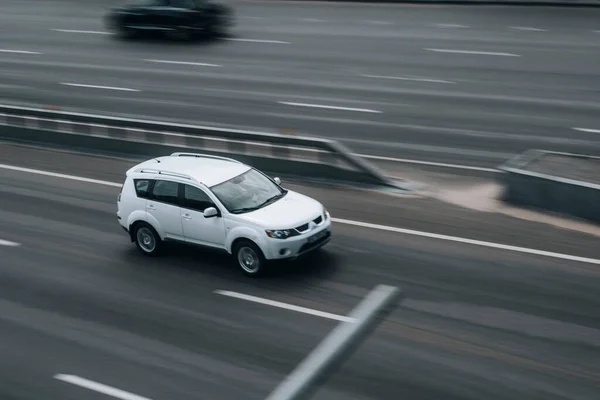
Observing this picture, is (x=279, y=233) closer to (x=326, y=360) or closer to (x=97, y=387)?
(x=97, y=387)

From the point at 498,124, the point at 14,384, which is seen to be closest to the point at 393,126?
the point at 498,124

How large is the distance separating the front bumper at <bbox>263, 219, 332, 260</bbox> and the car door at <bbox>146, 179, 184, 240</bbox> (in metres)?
1.78

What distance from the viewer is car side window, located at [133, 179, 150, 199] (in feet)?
46.0

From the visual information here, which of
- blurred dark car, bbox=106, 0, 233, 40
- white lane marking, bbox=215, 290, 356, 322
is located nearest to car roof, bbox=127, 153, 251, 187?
white lane marking, bbox=215, 290, 356, 322

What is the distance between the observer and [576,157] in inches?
646

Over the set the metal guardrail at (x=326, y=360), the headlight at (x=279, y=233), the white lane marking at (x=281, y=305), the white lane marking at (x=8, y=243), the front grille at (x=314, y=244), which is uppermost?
the metal guardrail at (x=326, y=360)

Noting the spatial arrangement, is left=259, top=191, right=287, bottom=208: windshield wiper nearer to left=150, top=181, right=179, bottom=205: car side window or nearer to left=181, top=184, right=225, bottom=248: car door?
left=181, top=184, right=225, bottom=248: car door

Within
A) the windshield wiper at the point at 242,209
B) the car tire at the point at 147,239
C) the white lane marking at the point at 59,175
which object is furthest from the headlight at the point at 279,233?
the white lane marking at the point at 59,175

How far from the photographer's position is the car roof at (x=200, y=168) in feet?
44.9

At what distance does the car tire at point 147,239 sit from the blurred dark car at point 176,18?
1776 centimetres

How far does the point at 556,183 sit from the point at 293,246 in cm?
535

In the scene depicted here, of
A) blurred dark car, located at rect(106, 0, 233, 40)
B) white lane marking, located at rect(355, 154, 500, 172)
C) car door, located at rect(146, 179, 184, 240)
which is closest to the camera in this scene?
car door, located at rect(146, 179, 184, 240)

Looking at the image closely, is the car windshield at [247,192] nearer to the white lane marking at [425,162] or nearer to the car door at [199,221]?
the car door at [199,221]

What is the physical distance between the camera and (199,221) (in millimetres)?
13367
